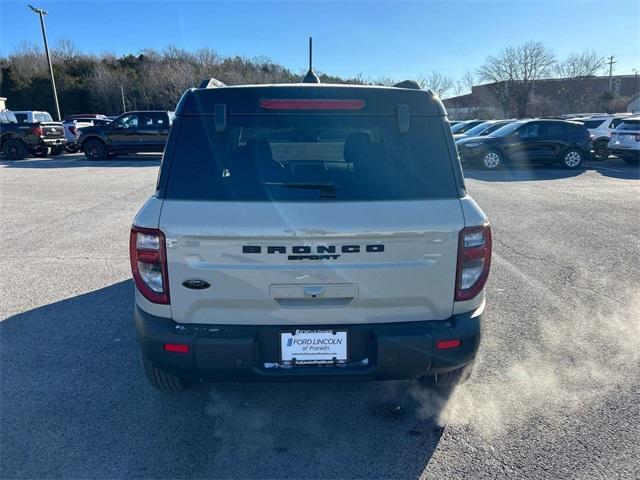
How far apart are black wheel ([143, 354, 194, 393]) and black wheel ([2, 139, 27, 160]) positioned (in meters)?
20.8

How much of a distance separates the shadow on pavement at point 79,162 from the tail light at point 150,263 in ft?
54.9

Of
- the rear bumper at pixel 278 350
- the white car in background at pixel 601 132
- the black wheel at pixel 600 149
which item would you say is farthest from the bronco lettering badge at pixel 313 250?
the black wheel at pixel 600 149

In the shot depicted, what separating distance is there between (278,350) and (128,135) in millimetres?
18978

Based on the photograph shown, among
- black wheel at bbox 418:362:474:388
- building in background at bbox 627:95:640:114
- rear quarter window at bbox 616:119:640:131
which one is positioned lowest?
→ black wheel at bbox 418:362:474:388

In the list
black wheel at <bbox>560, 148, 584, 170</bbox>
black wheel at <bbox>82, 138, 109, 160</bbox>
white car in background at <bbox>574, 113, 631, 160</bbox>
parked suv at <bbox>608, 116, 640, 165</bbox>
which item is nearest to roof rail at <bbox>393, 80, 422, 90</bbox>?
black wheel at <bbox>560, 148, 584, 170</bbox>

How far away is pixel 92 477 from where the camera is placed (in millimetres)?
2338

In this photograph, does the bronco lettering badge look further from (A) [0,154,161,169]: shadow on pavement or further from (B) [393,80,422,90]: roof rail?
(A) [0,154,161,169]: shadow on pavement

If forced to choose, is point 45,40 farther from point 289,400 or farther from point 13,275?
point 289,400

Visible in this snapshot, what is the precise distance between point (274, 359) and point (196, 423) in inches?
31.8

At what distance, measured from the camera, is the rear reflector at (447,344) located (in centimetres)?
235

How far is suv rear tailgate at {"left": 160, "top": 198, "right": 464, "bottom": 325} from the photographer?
7.27 ft

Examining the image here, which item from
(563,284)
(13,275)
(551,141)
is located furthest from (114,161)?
(563,284)

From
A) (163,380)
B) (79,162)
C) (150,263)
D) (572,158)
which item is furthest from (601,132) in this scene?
(79,162)

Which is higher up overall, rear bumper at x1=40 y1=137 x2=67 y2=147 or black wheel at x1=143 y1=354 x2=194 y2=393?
rear bumper at x1=40 y1=137 x2=67 y2=147
